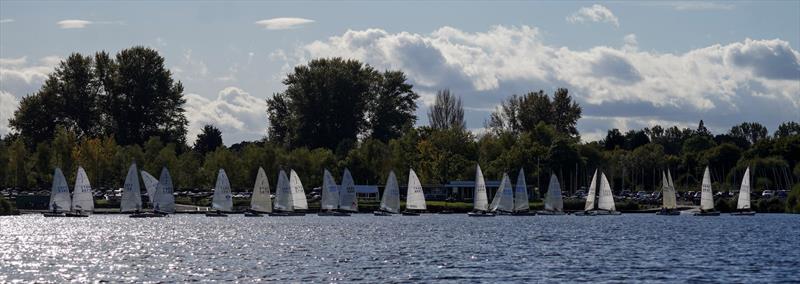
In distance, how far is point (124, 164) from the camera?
15662 centimetres

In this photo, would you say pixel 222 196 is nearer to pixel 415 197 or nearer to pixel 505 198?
pixel 415 197

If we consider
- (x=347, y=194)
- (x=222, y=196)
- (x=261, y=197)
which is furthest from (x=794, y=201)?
(x=222, y=196)

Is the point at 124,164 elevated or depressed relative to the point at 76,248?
elevated

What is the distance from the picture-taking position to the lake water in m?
56.6

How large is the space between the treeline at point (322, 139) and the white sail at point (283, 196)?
26.9 metres

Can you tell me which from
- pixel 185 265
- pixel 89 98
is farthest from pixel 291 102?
pixel 185 265

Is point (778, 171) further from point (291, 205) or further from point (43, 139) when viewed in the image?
point (43, 139)

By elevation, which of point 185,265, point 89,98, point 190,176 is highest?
point 89,98

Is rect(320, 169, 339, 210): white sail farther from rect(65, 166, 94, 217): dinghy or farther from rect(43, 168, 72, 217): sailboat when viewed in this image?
rect(43, 168, 72, 217): sailboat

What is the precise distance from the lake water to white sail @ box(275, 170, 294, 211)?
1659 cm

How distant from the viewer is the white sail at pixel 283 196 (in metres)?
128

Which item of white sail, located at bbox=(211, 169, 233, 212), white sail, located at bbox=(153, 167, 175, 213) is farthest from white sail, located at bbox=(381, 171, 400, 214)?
white sail, located at bbox=(153, 167, 175, 213)

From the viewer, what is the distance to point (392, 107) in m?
189

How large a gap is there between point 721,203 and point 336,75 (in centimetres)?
6098
